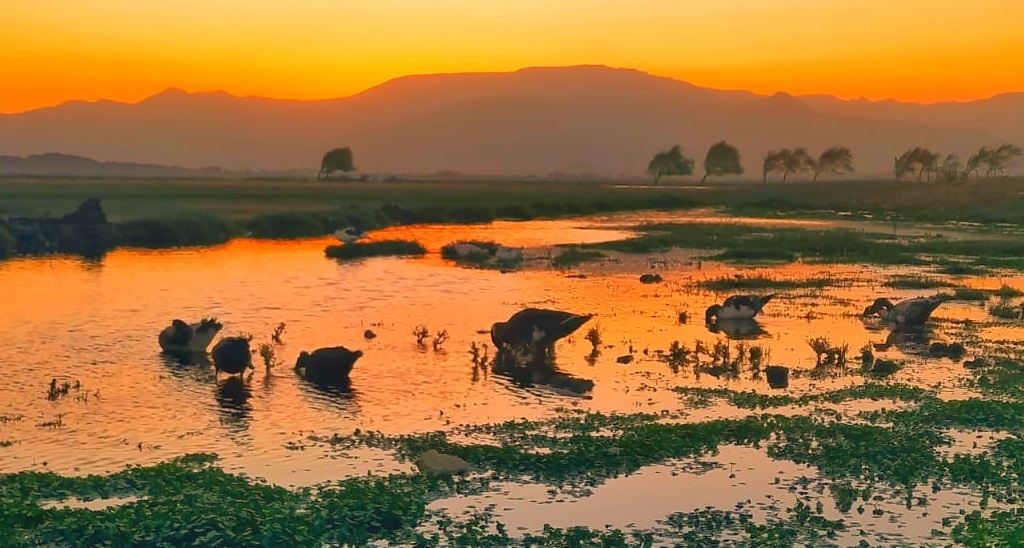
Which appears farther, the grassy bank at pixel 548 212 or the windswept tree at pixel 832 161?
the windswept tree at pixel 832 161

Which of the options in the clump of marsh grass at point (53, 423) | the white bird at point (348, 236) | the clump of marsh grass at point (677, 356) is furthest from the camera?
the white bird at point (348, 236)

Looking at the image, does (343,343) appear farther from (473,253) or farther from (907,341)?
(473,253)

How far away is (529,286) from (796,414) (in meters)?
22.1

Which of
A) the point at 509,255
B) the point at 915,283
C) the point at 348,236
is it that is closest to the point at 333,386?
the point at 915,283

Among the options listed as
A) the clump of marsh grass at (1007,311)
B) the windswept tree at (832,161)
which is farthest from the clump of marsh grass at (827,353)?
the windswept tree at (832,161)

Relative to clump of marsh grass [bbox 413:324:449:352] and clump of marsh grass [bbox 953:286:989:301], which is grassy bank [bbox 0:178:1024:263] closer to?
clump of marsh grass [bbox 953:286:989:301]

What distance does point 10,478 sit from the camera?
14.8 m

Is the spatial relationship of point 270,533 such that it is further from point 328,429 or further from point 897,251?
point 897,251

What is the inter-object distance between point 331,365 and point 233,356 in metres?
2.22

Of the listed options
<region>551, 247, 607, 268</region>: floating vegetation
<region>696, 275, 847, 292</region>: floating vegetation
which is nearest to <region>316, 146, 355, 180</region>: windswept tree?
<region>551, 247, 607, 268</region>: floating vegetation

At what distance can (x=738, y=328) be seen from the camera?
1161 inches

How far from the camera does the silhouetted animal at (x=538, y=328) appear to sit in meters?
25.2

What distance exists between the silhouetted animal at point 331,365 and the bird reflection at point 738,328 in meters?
11.1

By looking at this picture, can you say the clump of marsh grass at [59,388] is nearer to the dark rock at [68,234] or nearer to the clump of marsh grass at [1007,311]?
the clump of marsh grass at [1007,311]
